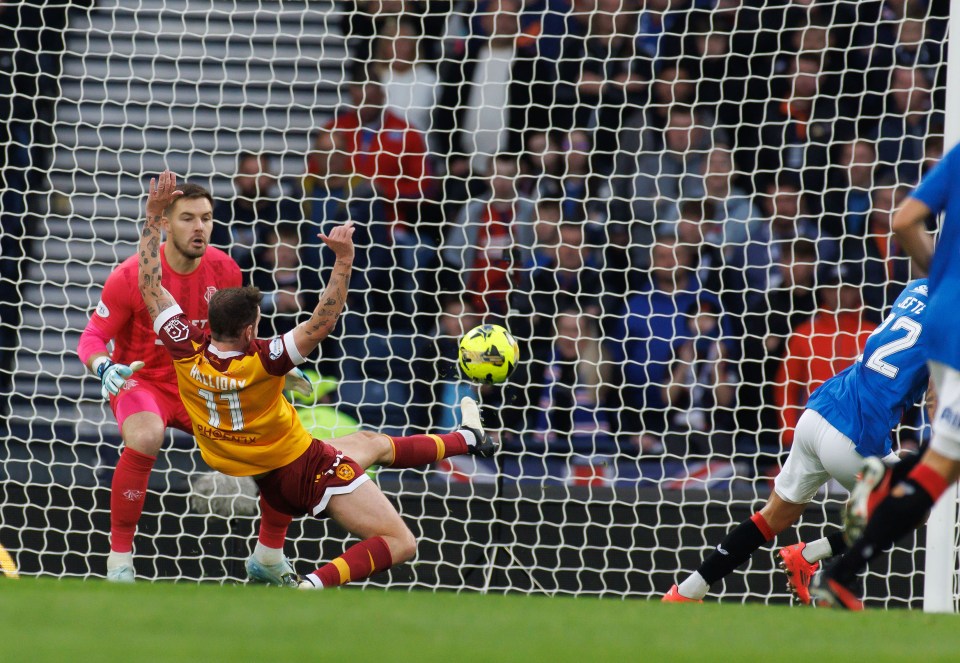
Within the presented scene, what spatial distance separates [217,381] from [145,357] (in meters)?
1.06

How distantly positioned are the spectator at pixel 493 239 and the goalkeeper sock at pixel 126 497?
2.93m

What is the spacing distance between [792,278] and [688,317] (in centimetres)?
65

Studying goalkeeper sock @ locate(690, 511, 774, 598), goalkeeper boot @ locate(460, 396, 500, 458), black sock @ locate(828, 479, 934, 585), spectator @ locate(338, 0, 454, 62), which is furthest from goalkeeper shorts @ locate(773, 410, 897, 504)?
spectator @ locate(338, 0, 454, 62)

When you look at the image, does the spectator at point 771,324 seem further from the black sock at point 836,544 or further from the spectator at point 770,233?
the black sock at point 836,544

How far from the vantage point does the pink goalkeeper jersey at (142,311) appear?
6.25 meters

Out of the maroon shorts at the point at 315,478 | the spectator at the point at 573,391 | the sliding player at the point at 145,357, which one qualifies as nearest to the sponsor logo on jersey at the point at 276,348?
the maroon shorts at the point at 315,478

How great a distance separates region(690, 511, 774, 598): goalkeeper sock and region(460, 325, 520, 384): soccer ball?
1.31m

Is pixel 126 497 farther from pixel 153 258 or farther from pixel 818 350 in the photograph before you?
pixel 818 350

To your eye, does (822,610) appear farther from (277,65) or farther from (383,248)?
(277,65)

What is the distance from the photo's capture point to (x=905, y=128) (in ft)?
28.1

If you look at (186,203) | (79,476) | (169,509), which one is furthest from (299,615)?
(79,476)

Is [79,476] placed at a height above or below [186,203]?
below

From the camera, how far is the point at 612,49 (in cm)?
912

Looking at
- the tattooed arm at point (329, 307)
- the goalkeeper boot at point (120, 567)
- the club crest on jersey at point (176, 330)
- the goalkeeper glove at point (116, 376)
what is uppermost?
the tattooed arm at point (329, 307)
